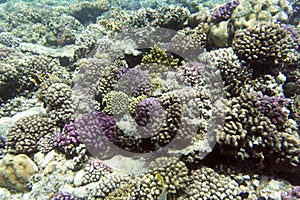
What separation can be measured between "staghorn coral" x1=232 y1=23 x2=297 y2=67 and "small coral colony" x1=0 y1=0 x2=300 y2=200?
21 millimetres

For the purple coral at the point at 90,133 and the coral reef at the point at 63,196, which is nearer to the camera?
the coral reef at the point at 63,196

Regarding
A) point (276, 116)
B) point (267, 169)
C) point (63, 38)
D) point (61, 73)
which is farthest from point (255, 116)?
point (63, 38)

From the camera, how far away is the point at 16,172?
4.44 meters

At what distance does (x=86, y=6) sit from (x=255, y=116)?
12.9m

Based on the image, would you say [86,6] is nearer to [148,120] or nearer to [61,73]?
[61,73]

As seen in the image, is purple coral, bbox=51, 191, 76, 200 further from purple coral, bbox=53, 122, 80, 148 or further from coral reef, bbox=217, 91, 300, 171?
coral reef, bbox=217, 91, 300, 171

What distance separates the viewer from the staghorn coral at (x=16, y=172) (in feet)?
14.6

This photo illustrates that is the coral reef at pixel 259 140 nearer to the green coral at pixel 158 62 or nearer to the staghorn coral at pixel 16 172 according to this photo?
the green coral at pixel 158 62

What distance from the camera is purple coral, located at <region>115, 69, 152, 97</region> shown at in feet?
15.3

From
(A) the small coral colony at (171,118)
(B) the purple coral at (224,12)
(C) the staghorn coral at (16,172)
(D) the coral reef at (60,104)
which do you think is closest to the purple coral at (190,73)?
(A) the small coral colony at (171,118)

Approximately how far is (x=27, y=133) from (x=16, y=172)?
858 mm

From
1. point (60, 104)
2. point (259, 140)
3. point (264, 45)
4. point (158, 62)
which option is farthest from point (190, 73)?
point (60, 104)

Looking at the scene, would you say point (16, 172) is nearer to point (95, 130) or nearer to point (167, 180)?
point (95, 130)

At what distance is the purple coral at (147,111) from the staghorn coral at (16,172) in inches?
103
